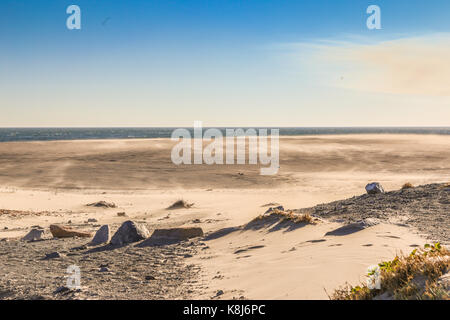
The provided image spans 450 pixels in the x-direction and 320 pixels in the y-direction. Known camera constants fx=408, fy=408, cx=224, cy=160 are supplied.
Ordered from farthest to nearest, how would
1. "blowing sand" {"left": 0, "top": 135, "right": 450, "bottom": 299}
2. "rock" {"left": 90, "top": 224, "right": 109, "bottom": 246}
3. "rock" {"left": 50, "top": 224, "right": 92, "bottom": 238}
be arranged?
"rock" {"left": 50, "top": 224, "right": 92, "bottom": 238}
"rock" {"left": 90, "top": 224, "right": 109, "bottom": 246}
"blowing sand" {"left": 0, "top": 135, "right": 450, "bottom": 299}

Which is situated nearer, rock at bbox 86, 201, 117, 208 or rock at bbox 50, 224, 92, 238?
rock at bbox 50, 224, 92, 238

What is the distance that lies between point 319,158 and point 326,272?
3395cm

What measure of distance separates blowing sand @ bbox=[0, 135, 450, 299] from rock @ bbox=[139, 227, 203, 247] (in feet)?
1.43

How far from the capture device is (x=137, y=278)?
7.18 m

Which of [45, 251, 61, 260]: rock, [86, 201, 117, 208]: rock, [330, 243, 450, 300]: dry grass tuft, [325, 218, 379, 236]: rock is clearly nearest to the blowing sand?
[325, 218, 379, 236]: rock

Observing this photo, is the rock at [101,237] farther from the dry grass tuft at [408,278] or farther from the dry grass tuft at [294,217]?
the dry grass tuft at [408,278]

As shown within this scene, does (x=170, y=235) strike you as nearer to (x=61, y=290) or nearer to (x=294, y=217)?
(x=294, y=217)

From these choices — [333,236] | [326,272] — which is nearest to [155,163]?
[333,236]

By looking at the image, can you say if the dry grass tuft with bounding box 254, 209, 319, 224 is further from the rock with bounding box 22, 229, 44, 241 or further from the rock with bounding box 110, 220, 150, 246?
the rock with bounding box 22, 229, 44, 241

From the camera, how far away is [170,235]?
10.3m

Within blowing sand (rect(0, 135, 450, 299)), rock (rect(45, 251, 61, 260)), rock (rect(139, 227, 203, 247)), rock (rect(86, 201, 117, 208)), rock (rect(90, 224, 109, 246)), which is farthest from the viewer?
rock (rect(86, 201, 117, 208))

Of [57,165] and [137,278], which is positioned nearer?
[137,278]

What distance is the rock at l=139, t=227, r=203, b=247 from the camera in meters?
9.98
